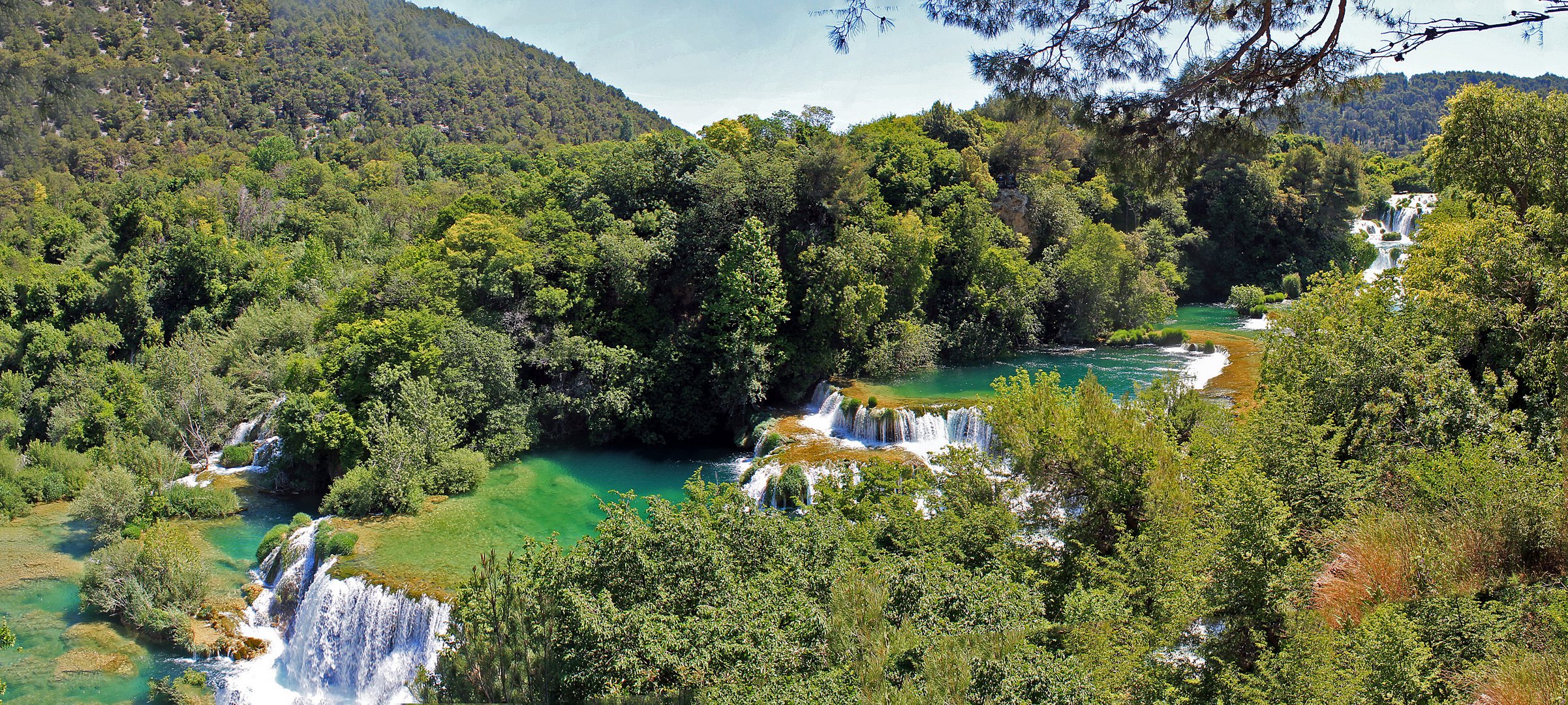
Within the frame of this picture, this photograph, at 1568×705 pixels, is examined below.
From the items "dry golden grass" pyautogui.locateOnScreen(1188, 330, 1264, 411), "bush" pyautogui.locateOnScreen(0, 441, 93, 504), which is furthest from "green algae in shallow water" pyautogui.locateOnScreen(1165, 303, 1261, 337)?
"bush" pyautogui.locateOnScreen(0, 441, 93, 504)

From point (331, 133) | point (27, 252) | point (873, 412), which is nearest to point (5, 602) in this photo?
point (873, 412)

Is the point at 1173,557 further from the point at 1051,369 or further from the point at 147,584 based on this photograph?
the point at 1051,369

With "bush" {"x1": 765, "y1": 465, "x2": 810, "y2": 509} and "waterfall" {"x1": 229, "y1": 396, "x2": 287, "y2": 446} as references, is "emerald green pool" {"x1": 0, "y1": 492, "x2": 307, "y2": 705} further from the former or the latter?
"bush" {"x1": 765, "y1": 465, "x2": 810, "y2": 509}

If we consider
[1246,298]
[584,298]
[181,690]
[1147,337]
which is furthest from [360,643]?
[1246,298]

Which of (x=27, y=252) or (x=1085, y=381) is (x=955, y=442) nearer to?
(x=1085, y=381)

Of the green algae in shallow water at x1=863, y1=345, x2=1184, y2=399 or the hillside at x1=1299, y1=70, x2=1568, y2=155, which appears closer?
the green algae in shallow water at x1=863, y1=345, x2=1184, y2=399
